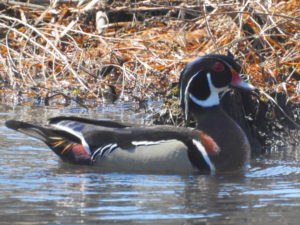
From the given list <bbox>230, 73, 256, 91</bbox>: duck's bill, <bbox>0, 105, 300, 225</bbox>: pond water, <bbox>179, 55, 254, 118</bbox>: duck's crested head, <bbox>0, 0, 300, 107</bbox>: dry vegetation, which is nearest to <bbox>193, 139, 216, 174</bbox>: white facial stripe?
<bbox>0, 105, 300, 225</bbox>: pond water

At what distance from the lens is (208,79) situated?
771 cm

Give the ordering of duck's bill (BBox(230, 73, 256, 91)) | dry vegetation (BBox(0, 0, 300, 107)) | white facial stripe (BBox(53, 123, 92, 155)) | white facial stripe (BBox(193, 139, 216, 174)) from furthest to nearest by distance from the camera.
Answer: dry vegetation (BBox(0, 0, 300, 107))
duck's bill (BBox(230, 73, 256, 91))
white facial stripe (BBox(53, 123, 92, 155))
white facial stripe (BBox(193, 139, 216, 174))

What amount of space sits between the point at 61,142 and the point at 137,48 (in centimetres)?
442

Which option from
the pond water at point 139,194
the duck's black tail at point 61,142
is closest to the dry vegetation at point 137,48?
the duck's black tail at point 61,142

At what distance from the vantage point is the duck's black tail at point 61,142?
24.8 ft

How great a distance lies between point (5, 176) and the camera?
22.3 feet

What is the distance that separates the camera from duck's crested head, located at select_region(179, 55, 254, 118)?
7.67 metres

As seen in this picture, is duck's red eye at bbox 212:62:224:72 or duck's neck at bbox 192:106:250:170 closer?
duck's neck at bbox 192:106:250:170

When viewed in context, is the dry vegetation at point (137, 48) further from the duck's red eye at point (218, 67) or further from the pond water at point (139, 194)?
the pond water at point (139, 194)

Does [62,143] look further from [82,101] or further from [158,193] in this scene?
[82,101]

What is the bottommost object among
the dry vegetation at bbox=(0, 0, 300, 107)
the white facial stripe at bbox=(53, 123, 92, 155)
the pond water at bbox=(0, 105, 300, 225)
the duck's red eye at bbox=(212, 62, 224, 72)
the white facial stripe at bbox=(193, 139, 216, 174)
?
the pond water at bbox=(0, 105, 300, 225)

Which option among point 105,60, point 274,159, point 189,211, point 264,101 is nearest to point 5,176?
point 189,211

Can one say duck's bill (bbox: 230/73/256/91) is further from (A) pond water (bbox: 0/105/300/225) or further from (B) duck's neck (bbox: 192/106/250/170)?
(A) pond water (bbox: 0/105/300/225)

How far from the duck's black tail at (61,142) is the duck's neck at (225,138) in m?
1.05
